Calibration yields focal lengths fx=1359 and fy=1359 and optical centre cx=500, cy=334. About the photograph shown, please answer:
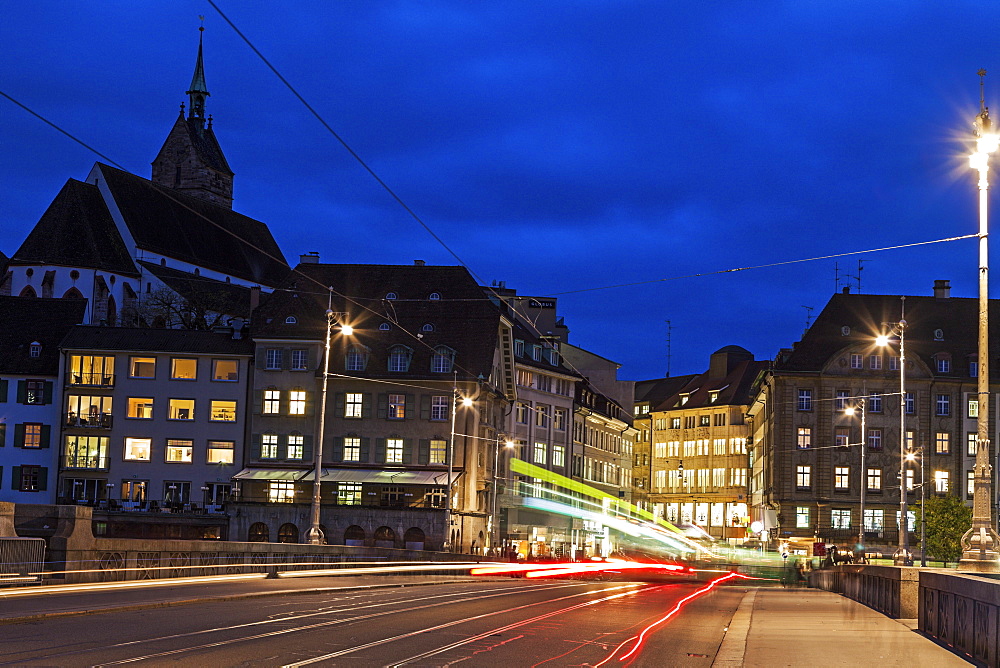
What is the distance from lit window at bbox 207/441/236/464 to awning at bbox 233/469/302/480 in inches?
92.2

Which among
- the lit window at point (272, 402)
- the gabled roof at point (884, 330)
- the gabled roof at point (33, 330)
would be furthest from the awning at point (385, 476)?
the gabled roof at point (884, 330)

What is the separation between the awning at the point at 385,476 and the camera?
77500 millimetres

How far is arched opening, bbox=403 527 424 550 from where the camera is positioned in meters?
75.8

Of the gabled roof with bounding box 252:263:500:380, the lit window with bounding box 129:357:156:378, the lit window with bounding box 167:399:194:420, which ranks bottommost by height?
the lit window with bounding box 167:399:194:420

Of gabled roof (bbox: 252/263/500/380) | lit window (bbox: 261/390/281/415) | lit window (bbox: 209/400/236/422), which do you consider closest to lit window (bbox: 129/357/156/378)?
lit window (bbox: 209/400/236/422)

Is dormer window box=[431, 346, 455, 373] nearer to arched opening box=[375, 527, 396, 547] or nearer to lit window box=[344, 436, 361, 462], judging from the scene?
lit window box=[344, 436, 361, 462]

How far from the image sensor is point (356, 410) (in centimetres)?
8156

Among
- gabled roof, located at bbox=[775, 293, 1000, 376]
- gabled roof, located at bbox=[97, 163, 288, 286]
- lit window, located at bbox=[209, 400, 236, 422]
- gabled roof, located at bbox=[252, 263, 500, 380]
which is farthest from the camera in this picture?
gabled roof, located at bbox=[97, 163, 288, 286]

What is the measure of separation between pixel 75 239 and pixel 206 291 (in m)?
11.8

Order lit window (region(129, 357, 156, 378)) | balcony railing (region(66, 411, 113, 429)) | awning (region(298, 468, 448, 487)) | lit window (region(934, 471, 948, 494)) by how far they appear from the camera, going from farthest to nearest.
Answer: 1. lit window (region(934, 471, 948, 494))
2. lit window (region(129, 357, 156, 378))
3. balcony railing (region(66, 411, 113, 429))
4. awning (region(298, 468, 448, 487))

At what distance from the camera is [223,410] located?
83000 mm

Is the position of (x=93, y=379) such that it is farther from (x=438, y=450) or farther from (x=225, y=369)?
(x=438, y=450)

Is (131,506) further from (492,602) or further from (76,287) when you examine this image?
(492,602)

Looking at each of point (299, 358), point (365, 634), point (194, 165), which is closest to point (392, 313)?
point (299, 358)
